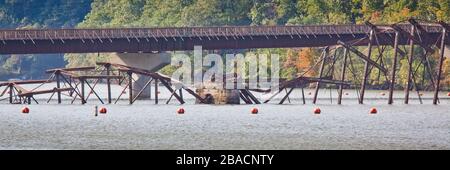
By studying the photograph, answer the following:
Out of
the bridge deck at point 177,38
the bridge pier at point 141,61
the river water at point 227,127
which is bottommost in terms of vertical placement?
the river water at point 227,127

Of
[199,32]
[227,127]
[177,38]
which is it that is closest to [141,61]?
[177,38]

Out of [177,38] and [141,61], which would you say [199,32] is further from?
[141,61]

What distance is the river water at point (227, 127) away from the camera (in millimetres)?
91125

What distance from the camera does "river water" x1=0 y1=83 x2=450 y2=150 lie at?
299 ft

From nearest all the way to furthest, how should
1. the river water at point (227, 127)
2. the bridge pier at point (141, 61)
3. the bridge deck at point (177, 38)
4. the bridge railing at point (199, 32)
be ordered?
the river water at point (227, 127) → the bridge railing at point (199, 32) → the bridge deck at point (177, 38) → the bridge pier at point (141, 61)

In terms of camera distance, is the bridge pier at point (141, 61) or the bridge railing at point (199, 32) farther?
the bridge pier at point (141, 61)

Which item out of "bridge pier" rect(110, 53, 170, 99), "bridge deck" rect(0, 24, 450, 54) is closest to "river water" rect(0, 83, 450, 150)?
"bridge deck" rect(0, 24, 450, 54)

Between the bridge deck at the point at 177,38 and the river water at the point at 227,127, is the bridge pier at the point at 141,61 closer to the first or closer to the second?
the bridge deck at the point at 177,38

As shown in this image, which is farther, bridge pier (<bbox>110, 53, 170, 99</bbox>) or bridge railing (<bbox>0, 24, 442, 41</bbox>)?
bridge pier (<bbox>110, 53, 170, 99</bbox>)

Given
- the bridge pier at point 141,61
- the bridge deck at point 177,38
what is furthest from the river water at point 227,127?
the bridge pier at point 141,61

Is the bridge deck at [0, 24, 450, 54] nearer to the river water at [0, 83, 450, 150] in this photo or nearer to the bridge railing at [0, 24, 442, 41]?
the bridge railing at [0, 24, 442, 41]

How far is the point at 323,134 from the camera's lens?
99.8 meters
